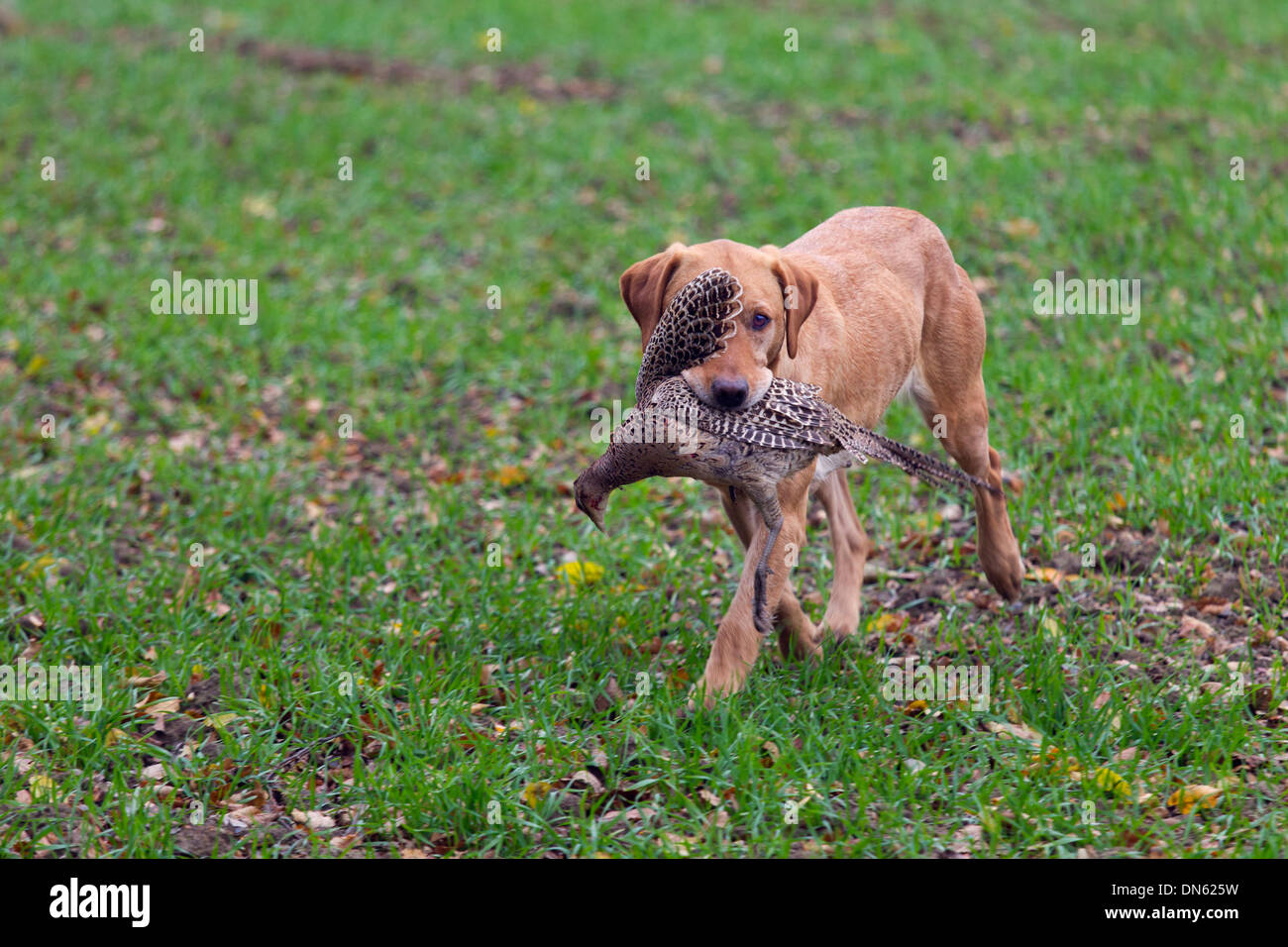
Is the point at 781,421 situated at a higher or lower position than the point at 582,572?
higher

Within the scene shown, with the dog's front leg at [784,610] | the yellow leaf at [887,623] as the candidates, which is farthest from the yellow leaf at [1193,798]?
the yellow leaf at [887,623]

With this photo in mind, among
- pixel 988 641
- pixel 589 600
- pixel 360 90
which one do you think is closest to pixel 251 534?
pixel 589 600

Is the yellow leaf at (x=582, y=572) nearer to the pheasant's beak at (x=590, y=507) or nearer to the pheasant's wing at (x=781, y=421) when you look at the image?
the pheasant's beak at (x=590, y=507)

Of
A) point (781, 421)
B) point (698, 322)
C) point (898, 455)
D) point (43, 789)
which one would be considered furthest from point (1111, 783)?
point (43, 789)

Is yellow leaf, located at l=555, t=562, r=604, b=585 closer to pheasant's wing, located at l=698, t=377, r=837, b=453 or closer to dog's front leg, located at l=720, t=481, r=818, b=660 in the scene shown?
dog's front leg, located at l=720, t=481, r=818, b=660

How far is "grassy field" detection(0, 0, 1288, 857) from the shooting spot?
406 centimetres

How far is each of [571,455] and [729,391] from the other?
3.20 m

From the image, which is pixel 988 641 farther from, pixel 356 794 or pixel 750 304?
pixel 356 794

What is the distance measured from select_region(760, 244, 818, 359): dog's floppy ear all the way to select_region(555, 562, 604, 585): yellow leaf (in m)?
1.76

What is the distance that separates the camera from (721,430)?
3.92m

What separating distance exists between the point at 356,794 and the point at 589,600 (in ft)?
5.19

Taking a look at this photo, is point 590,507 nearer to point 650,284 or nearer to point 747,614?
point 747,614

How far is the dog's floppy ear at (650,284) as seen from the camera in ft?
14.2

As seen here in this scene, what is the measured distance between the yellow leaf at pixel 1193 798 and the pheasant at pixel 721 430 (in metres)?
1.27
